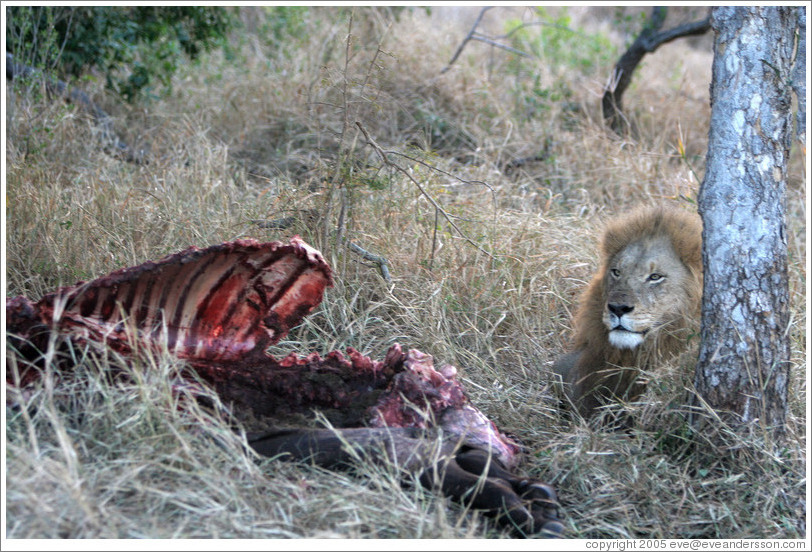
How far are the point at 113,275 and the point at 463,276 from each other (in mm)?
1869

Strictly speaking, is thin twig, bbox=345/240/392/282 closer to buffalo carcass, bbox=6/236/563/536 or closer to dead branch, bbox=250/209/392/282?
dead branch, bbox=250/209/392/282

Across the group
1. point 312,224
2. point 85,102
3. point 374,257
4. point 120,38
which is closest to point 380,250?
point 374,257

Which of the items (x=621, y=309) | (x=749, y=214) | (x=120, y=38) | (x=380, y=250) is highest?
(x=749, y=214)

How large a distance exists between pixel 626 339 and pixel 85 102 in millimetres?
4591

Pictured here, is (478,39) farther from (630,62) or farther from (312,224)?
(312,224)

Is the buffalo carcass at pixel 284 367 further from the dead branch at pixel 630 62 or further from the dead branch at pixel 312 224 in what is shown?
the dead branch at pixel 630 62

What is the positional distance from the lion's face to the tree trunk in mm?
315

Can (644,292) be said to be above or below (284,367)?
above

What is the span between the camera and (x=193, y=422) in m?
2.51

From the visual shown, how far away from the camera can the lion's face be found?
3.26 metres

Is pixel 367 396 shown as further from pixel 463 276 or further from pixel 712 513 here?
pixel 463 276

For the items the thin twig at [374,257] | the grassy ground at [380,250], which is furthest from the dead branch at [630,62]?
the thin twig at [374,257]

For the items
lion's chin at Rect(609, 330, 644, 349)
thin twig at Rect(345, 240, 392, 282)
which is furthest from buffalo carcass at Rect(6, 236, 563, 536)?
thin twig at Rect(345, 240, 392, 282)

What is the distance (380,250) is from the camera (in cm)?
429
